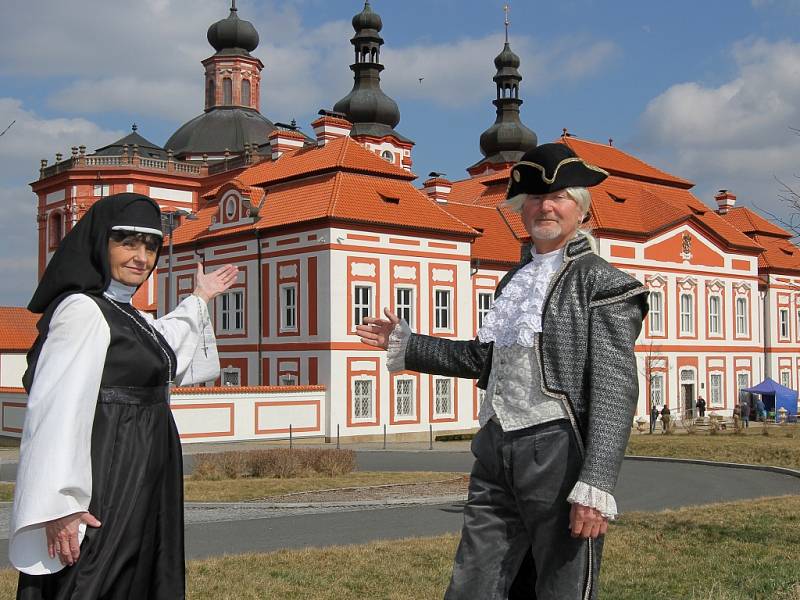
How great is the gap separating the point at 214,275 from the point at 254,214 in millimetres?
29324

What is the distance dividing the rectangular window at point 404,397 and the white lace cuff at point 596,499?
28402 millimetres

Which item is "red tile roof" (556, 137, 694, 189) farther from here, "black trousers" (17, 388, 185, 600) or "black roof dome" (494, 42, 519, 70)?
"black trousers" (17, 388, 185, 600)

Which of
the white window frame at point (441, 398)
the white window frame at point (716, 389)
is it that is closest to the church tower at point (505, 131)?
the white window frame at point (716, 389)

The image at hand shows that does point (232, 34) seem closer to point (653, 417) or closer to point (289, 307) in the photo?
point (289, 307)

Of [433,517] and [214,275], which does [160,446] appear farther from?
[433,517]

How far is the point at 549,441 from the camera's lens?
384 cm

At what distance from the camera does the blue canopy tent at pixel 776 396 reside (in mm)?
42344

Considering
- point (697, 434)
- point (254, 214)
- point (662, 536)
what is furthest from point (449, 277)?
point (662, 536)

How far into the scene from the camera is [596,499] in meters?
3.61

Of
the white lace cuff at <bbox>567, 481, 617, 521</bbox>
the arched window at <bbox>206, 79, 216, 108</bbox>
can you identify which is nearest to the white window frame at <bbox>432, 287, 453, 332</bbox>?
the arched window at <bbox>206, 79, 216, 108</bbox>

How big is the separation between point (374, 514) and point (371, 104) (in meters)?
39.8

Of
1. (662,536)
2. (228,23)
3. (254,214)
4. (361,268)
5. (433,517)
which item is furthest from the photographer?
(228,23)

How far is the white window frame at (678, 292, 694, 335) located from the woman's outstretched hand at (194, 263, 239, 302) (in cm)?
3814

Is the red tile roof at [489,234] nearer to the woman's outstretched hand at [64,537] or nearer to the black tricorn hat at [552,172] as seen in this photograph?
the black tricorn hat at [552,172]
